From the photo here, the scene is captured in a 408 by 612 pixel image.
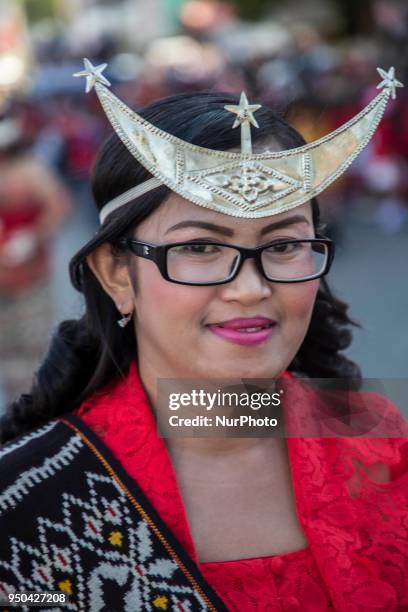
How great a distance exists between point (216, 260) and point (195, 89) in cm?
881

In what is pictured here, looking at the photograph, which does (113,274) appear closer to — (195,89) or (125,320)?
(125,320)

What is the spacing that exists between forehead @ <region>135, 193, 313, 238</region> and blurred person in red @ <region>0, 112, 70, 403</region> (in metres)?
3.48

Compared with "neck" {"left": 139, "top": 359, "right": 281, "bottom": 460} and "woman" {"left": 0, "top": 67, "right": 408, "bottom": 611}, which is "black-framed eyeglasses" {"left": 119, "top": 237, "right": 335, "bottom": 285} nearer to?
"woman" {"left": 0, "top": 67, "right": 408, "bottom": 611}

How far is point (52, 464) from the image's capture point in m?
1.94

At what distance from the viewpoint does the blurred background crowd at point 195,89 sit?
5.39 metres

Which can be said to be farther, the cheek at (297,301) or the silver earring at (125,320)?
the silver earring at (125,320)

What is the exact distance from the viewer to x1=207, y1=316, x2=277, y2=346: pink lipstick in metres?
1.91

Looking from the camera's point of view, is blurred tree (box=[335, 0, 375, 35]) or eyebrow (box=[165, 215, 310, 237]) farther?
blurred tree (box=[335, 0, 375, 35])

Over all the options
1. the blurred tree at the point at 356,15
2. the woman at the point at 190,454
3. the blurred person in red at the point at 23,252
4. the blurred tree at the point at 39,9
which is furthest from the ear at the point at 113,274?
the blurred tree at the point at 39,9

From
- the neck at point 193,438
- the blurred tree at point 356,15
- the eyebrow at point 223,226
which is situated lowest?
the neck at point 193,438

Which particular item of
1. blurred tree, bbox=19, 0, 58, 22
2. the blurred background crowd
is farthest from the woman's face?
blurred tree, bbox=19, 0, 58, 22

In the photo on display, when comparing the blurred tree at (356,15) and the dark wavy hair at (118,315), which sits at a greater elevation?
the blurred tree at (356,15)

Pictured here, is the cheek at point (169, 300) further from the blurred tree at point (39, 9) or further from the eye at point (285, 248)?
the blurred tree at point (39, 9)

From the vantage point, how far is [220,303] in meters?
1.91
